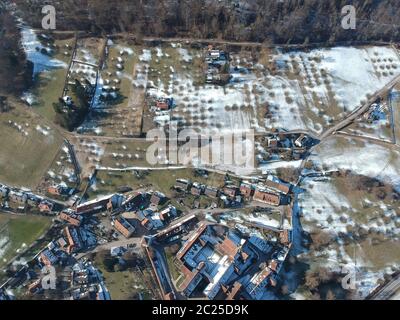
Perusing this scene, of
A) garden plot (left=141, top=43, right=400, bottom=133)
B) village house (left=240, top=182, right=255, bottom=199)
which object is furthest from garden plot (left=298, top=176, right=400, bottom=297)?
garden plot (left=141, top=43, right=400, bottom=133)

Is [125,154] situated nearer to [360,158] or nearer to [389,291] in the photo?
[360,158]

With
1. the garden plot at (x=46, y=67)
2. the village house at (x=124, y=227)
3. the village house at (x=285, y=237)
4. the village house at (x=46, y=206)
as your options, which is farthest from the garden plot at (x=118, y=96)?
the village house at (x=285, y=237)

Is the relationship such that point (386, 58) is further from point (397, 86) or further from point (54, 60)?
point (54, 60)

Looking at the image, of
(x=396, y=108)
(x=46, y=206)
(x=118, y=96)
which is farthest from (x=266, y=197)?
(x=46, y=206)

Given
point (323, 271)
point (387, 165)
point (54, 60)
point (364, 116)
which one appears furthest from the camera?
point (54, 60)

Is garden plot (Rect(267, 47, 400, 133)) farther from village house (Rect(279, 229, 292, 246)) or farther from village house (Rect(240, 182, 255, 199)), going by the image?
village house (Rect(279, 229, 292, 246))

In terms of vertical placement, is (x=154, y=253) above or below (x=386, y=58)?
below

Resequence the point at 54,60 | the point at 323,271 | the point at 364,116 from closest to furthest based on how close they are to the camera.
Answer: the point at 323,271, the point at 364,116, the point at 54,60

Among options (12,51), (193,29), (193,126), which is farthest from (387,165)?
(12,51)

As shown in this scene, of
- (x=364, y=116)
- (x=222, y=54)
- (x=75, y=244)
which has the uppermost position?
(x=222, y=54)
